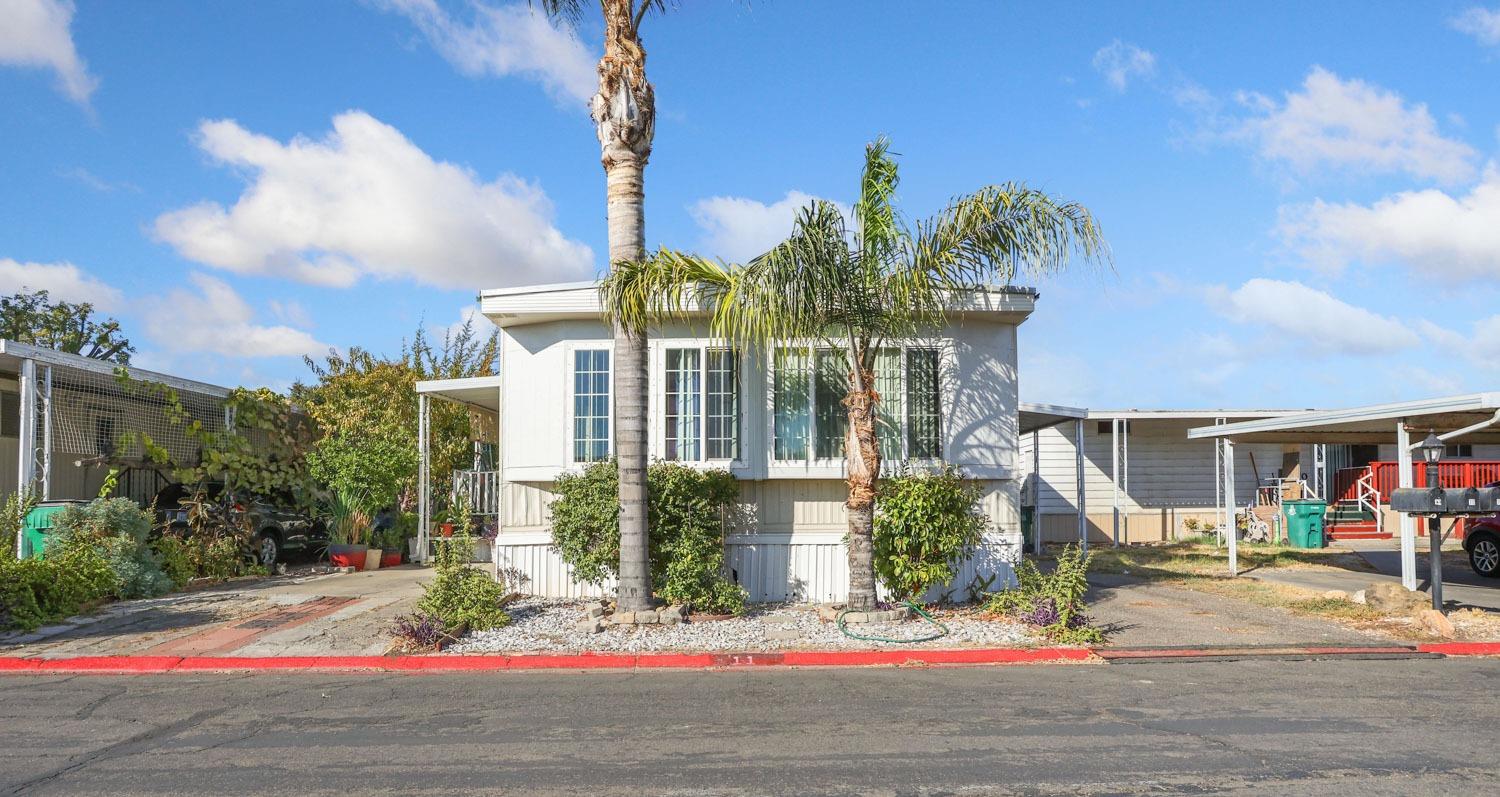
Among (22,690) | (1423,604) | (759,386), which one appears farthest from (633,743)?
(1423,604)

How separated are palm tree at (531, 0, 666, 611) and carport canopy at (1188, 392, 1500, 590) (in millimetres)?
8791

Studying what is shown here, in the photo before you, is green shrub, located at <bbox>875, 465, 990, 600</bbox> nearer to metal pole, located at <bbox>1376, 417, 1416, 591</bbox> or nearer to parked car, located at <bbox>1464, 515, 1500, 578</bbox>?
metal pole, located at <bbox>1376, 417, 1416, 591</bbox>

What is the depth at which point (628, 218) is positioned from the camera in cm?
1051

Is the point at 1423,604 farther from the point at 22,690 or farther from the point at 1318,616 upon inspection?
the point at 22,690

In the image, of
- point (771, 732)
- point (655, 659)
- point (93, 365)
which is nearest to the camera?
point (771, 732)

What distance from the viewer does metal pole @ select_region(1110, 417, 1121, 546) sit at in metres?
23.1

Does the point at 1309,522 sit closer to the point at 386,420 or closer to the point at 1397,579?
the point at 1397,579

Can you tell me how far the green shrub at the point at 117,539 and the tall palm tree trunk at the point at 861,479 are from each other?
8997 mm

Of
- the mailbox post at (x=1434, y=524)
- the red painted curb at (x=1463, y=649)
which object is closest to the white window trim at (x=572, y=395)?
the red painted curb at (x=1463, y=649)

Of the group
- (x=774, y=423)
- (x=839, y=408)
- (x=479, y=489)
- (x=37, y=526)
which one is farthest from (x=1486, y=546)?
(x=37, y=526)

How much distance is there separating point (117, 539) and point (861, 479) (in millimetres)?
9397

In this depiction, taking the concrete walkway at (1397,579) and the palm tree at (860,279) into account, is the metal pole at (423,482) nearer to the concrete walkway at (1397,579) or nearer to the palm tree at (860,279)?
the palm tree at (860,279)

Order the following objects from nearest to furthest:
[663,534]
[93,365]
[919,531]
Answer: [919,531], [663,534], [93,365]

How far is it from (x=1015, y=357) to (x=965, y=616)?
11.1 feet
